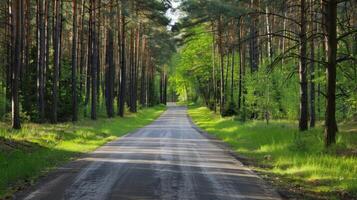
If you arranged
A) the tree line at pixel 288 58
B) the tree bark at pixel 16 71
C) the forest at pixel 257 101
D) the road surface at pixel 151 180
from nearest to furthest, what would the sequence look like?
the road surface at pixel 151 180 → the forest at pixel 257 101 → the tree line at pixel 288 58 → the tree bark at pixel 16 71

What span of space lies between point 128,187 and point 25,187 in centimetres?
223

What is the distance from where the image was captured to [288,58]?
26.6 m

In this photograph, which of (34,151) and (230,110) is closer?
(34,151)

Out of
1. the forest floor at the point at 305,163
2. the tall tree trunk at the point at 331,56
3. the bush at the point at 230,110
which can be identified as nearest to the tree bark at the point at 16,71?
the forest floor at the point at 305,163

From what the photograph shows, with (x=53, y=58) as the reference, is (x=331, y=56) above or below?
below

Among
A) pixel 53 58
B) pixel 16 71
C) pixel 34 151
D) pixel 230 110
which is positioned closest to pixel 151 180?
pixel 34 151

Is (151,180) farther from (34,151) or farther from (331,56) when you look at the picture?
(34,151)

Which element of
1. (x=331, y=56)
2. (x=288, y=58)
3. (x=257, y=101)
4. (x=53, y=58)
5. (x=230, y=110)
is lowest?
(x=230, y=110)

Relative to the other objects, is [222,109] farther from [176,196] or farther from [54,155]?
[176,196]

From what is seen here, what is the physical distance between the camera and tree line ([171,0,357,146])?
14.4 meters

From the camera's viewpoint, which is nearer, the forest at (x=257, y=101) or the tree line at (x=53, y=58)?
the forest at (x=257, y=101)

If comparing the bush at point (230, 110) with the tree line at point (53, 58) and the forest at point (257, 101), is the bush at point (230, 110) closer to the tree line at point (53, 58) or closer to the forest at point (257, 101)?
the forest at point (257, 101)

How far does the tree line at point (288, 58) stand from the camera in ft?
47.4

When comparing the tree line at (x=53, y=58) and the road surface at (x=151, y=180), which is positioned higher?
the tree line at (x=53, y=58)
